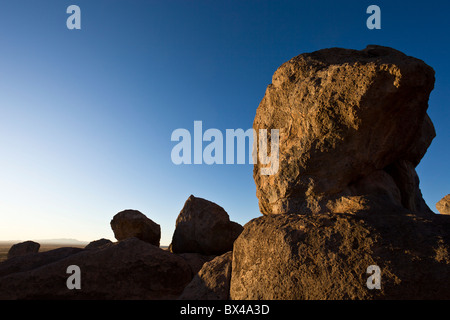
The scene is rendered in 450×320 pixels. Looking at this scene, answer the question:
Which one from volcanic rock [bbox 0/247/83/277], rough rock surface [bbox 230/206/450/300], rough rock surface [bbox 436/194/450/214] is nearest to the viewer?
rough rock surface [bbox 230/206/450/300]

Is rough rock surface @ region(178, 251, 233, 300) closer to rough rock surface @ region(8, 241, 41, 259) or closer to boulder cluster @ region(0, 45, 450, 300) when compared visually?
boulder cluster @ region(0, 45, 450, 300)

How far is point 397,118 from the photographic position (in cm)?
416

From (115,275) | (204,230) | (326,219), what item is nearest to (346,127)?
(326,219)

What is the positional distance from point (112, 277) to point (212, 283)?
6.08 ft

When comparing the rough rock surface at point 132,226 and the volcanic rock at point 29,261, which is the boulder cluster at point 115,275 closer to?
the volcanic rock at point 29,261

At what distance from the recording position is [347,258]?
2951 millimetres

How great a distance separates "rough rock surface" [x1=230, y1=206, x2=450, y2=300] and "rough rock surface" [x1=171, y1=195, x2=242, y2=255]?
406 cm

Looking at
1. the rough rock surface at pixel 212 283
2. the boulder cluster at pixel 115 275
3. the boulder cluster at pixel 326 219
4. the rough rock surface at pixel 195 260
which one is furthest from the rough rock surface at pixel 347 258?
the rough rock surface at pixel 195 260

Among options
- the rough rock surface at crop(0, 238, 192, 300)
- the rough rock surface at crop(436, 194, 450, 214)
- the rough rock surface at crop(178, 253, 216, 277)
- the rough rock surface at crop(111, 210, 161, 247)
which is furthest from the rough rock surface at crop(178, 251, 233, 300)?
the rough rock surface at crop(436, 194, 450, 214)

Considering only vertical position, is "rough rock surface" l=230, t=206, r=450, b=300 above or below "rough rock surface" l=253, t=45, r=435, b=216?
below

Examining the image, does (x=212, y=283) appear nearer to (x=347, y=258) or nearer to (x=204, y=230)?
(x=347, y=258)

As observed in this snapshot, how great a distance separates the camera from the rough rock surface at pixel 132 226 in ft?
32.7

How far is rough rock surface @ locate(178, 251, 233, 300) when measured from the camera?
11.6 feet

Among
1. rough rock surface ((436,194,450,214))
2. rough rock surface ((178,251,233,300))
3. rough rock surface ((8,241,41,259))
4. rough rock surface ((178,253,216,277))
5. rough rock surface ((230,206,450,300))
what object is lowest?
rough rock surface ((8,241,41,259))
